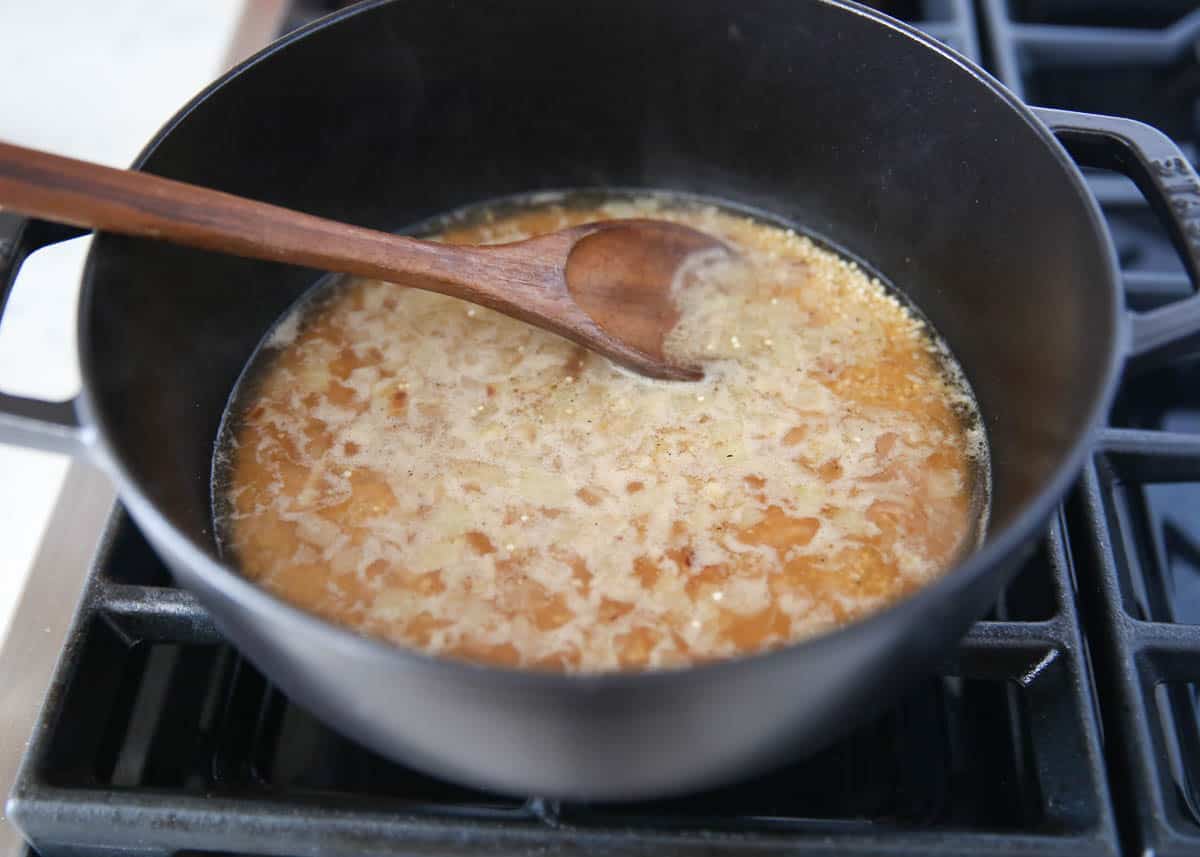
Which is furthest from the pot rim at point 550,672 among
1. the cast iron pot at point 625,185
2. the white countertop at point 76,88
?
the white countertop at point 76,88

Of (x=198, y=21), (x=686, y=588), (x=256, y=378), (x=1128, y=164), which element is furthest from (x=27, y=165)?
(x=1128, y=164)

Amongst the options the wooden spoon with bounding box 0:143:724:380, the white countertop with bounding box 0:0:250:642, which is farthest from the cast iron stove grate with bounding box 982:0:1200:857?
the white countertop with bounding box 0:0:250:642

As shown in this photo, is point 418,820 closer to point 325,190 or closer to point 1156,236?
point 325,190

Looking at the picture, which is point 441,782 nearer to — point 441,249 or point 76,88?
point 441,249

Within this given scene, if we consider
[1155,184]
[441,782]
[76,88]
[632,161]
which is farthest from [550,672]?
[76,88]

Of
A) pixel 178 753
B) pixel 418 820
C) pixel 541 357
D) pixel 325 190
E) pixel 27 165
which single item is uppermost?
pixel 27 165
